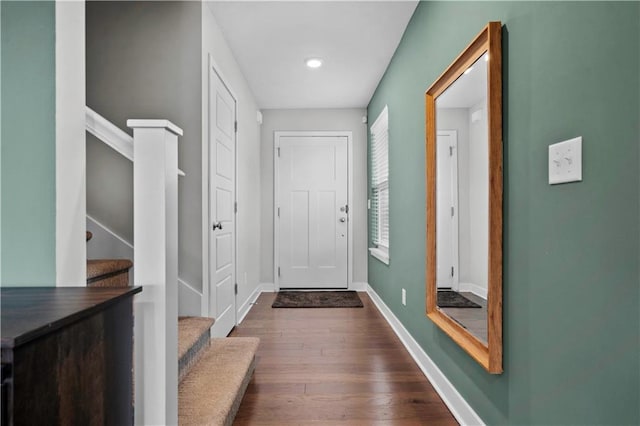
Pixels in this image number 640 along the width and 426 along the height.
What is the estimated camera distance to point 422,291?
2.44 m

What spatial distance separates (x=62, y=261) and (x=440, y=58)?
77.8 inches

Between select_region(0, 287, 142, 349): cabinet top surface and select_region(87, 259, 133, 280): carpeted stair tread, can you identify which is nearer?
select_region(0, 287, 142, 349): cabinet top surface

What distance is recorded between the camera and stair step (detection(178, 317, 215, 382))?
180 cm

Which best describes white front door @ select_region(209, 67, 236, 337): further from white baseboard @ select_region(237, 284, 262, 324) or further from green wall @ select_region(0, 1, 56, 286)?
green wall @ select_region(0, 1, 56, 286)

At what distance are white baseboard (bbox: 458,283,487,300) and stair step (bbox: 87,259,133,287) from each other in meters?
1.69

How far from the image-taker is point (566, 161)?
3.47 feet

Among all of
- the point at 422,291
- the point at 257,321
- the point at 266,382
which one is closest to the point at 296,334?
the point at 257,321

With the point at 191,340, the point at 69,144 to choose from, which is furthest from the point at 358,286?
the point at 69,144

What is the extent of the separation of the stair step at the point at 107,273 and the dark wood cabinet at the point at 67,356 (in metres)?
0.82

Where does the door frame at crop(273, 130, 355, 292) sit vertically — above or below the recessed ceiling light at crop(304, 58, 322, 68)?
below

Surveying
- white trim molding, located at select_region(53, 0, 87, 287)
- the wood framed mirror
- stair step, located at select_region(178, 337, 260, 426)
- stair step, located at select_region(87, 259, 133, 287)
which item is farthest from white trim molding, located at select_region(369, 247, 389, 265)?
white trim molding, located at select_region(53, 0, 87, 287)

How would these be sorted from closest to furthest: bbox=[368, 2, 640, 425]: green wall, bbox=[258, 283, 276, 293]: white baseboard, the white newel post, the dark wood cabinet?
the dark wood cabinet, bbox=[368, 2, 640, 425]: green wall, the white newel post, bbox=[258, 283, 276, 293]: white baseboard

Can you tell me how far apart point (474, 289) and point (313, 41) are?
2352 millimetres

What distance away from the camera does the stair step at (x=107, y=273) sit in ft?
5.81
